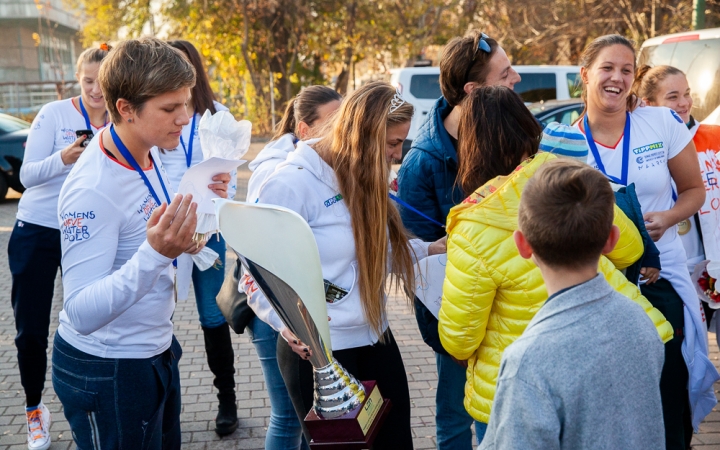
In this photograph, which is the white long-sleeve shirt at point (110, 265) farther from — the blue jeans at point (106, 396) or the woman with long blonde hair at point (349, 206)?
the woman with long blonde hair at point (349, 206)

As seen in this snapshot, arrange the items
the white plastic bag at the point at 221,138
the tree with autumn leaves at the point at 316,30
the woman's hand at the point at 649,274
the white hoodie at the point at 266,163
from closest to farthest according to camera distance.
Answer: the white plastic bag at the point at 221,138 < the white hoodie at the point at 266,163 < the woman's hand at the point at 649,274 < the tree with autumn leaves at the point at 316,30

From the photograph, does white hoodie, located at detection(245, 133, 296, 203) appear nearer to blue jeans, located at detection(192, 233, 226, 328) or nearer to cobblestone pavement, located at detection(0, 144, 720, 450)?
blue jeans, located at detection(192, 233, 226, 328)

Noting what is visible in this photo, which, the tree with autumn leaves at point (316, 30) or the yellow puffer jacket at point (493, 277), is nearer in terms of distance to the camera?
the yellow puffer jacket at point (493, 277)

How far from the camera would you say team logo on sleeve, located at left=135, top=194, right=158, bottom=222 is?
2203 mm

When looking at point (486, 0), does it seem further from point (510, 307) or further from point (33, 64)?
point (33, 64)

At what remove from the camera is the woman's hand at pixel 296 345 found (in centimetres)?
230

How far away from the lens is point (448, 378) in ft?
9.70

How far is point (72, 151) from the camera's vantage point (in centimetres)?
352

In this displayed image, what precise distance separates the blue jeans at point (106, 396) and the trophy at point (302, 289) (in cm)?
54

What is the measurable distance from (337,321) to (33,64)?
45.9m

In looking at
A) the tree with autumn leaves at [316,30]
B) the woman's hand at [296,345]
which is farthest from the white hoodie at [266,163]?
the tree with autumn leaves at [316,30]

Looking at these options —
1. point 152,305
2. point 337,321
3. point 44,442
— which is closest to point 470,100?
point 337,321

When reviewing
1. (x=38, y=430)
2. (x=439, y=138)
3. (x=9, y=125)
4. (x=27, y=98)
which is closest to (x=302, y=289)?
(x=439, y=138)

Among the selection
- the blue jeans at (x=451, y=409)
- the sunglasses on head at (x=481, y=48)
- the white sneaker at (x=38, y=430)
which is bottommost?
the white sneaker at (x=38, y=430)
